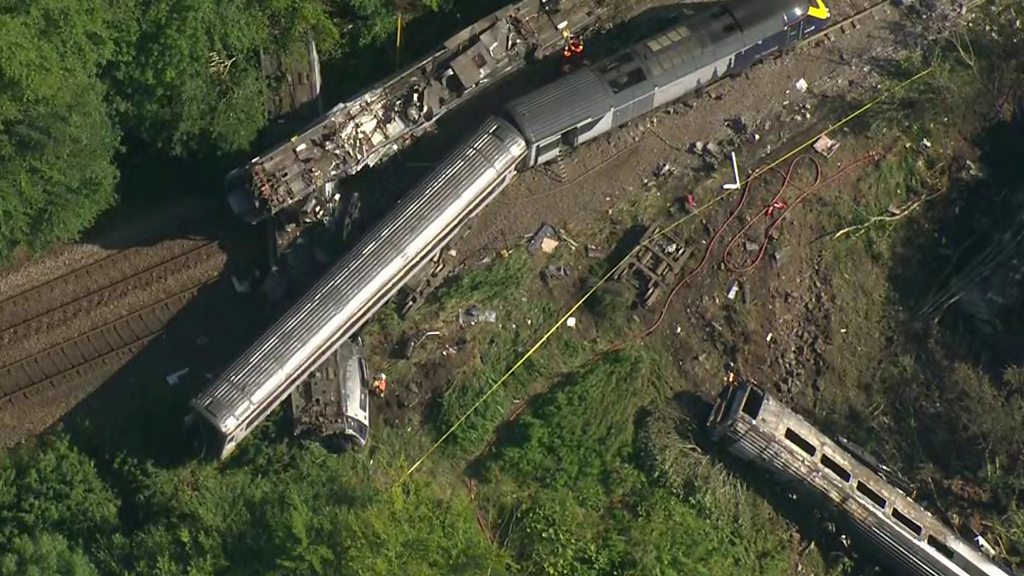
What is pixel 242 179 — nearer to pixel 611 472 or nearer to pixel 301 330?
pixel 301 330

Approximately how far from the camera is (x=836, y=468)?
3262 centimetres

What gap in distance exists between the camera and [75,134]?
30.9 m

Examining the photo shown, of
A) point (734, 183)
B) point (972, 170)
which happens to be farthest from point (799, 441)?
point (972, 170)

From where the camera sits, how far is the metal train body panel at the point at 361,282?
3117 cm

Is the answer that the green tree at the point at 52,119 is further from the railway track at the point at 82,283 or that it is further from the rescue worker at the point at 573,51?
the rescue worker at the point at 573,51

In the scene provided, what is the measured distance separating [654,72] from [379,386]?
11.0m

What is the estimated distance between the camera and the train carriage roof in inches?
1298

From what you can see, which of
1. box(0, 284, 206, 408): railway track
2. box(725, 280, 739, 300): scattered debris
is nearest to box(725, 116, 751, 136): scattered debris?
box(725, 280, 739, 300): scattered debris

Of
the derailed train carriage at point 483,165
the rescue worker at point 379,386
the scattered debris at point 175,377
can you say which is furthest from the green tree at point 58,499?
the rescue worker at point 379,386

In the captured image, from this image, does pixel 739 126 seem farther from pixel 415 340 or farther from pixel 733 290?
pixel 415 340

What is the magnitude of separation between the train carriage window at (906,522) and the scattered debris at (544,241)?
11.2m

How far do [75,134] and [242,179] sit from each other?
177 inches

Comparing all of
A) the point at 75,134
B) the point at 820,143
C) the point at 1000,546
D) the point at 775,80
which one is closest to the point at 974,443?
the point at 1000,546

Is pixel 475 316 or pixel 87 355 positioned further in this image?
pixel 87 355
